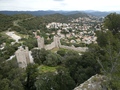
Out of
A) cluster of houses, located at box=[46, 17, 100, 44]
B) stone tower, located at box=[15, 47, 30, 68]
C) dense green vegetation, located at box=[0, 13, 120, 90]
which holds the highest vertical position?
dense green vegetation, located at box=[0, 13, 120, 90]

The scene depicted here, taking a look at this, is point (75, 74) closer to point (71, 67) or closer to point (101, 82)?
point (71, 67)

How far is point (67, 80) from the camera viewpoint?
34.5ft

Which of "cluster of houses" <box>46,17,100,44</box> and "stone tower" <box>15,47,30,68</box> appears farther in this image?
"cluster of houses" <box>46,17,100,44</box>

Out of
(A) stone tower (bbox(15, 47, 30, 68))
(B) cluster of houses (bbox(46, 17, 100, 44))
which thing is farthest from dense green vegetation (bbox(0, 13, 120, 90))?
(B) cluster of houses (bbox(46, 17, 100, 44))

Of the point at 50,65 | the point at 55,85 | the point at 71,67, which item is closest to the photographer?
the point at 55,85

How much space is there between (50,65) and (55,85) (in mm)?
9742

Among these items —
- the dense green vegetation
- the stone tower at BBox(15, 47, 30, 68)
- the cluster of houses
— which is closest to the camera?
the dense green vegetation

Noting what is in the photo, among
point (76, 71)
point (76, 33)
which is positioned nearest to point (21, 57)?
point (76, 71)

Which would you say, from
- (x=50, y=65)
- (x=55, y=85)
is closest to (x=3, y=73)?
(x=55, y=85)

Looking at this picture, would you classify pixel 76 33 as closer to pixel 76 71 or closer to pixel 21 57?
pixel 21 57

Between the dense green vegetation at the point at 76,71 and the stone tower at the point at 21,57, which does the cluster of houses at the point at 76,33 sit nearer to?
the stone tower at the point at 21,57

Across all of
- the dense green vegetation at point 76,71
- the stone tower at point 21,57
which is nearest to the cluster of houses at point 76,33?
the stone tower at point 21,57

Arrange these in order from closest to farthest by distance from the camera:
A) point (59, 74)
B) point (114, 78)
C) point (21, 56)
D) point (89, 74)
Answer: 1. point (114, 78)
2. point (59, 74)
3. point (89, 74)
4. point (21, 56)

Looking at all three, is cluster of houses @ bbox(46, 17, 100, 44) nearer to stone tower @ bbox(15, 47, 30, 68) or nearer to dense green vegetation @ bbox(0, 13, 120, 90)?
stone tower @ bbox(15, 47, 30, 68)
